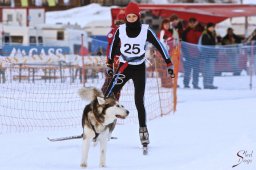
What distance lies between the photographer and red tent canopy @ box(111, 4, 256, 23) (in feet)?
68.0

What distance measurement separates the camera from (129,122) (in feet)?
31.4

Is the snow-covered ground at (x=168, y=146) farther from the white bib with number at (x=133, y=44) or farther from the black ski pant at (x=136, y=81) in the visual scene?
the white bib with number at (x=133, y=44)

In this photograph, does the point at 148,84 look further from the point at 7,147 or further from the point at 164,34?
the point at 7,147

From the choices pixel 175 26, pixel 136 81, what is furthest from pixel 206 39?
pixel 136 81

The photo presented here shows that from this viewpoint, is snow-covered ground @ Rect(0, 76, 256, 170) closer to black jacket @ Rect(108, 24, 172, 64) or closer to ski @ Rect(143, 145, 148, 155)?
ski @ Rect(143, 145, 148, 155)

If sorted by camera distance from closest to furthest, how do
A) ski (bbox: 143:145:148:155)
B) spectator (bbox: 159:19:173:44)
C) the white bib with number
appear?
ski (bbox: 143:145:148:155)
the white bib with number
spectator (bbox: 159:19:173:44)

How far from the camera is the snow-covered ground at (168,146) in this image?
5.85 metres

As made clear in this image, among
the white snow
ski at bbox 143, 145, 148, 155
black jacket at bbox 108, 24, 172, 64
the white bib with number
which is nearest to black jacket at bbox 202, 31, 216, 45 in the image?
black jacket at bbox 108, 24, 172, 64

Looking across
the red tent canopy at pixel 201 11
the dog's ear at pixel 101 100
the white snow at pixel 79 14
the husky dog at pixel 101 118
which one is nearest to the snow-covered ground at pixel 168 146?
the husky dog at pixel 101 118

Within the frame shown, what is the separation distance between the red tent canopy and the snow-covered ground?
31.7 ft

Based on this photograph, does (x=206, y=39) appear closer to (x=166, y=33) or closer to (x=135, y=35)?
(x=166, y=33)

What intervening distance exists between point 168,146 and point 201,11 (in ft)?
48.3

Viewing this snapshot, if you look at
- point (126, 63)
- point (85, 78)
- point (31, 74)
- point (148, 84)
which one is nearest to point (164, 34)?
point (148, 84)

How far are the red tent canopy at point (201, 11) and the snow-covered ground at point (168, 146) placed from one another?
31.7ft
